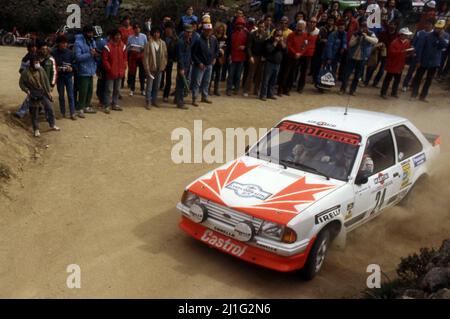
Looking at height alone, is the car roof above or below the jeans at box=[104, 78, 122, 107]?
above

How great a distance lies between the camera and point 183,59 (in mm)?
11047

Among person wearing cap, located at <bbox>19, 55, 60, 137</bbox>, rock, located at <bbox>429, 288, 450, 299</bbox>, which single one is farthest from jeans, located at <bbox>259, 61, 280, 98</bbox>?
rock, located at <bbox>429, 288, 450, 299</bbox>

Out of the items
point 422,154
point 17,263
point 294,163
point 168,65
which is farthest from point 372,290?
point 168,65

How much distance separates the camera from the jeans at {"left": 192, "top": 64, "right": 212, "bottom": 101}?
37.9ft

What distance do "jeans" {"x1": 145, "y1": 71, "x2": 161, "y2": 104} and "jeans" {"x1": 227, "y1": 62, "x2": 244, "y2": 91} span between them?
7.84 ft

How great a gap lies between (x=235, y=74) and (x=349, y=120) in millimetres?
6620

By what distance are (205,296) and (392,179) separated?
3218mm

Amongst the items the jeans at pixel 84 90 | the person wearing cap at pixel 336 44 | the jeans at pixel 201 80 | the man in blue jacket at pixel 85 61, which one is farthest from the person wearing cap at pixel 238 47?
the jeans at pixel 84 90

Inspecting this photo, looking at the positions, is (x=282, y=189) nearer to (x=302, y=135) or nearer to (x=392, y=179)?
(x=302, y=135)

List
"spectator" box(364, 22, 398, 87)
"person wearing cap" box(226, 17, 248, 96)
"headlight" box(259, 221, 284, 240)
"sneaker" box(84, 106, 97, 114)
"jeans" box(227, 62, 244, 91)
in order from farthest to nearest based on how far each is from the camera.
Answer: "spectator" box(364, 22, 398, 87), "jeans" box(227, 62, 244, 91), "person wearing cap" box(226, 17, 248, 96), "sneaker" box(84, 106, 97, 114), "headlight" box(259, 221, 284, 240)

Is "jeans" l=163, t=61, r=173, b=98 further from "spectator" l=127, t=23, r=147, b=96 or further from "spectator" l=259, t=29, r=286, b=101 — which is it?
"spectator" l=259, t=29, r=286, b=101

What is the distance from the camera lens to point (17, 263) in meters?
5.60

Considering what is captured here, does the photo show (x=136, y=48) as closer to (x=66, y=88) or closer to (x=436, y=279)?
(x=66, y=88)

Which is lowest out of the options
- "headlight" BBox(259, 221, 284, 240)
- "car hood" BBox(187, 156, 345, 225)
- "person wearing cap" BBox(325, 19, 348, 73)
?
"headlight" BBox(259, 221, 284, 240)
